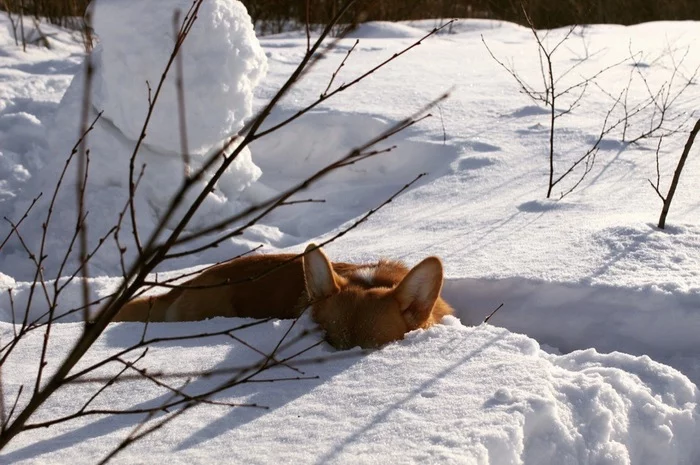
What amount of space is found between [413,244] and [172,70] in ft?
7.57

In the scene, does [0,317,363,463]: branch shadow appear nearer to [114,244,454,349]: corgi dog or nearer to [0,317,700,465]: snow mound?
[0,317,700,465]: snow mound

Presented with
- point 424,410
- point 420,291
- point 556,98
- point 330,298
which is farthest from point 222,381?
point 556,98

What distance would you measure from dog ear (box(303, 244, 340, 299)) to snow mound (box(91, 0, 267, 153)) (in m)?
2.77

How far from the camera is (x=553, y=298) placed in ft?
13.6

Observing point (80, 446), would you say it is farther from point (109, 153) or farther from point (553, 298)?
point (109, 153)

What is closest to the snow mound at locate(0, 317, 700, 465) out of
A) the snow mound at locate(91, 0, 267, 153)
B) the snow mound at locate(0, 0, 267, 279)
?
the snow mound at locate(0, 0, 267, 279)

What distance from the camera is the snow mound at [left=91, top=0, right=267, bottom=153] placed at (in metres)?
6.19

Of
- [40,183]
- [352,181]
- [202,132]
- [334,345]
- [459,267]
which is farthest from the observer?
[352,181]

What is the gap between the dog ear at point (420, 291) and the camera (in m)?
3.65

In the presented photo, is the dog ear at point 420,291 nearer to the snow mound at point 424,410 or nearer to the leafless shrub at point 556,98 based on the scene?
the snow mound at point 424,410

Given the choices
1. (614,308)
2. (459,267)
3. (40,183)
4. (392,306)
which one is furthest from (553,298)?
(40,183)

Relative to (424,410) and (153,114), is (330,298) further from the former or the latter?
(153,114)

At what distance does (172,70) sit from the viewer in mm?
6074

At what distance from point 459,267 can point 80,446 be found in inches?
100
